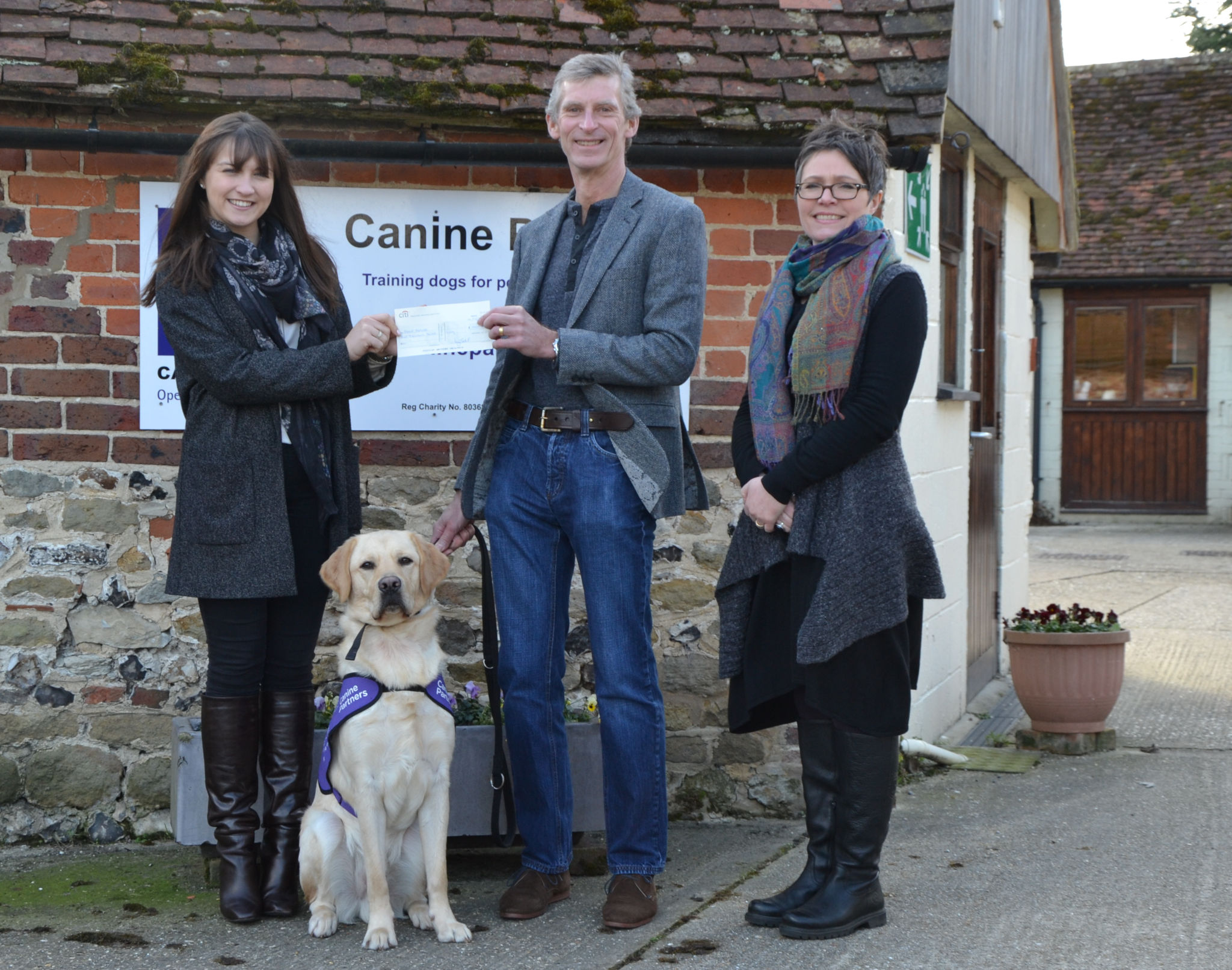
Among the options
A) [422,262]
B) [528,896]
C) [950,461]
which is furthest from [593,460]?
[950,461]

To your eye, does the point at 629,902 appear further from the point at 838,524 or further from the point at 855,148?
the point at 855,148

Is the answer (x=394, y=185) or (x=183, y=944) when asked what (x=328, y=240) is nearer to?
(x=394, y=185)

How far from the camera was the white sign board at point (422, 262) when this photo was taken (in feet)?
16.9

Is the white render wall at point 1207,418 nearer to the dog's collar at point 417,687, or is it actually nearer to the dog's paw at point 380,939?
the dog's collar at point 417,687

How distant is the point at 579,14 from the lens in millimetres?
5207

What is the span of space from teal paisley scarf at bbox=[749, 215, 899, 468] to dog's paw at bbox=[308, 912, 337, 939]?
5.83ft

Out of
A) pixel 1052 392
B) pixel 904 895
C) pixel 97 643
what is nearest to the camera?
pixel 904 895

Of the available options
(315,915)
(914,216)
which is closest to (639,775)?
(315,915)

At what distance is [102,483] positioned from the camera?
5070 mm

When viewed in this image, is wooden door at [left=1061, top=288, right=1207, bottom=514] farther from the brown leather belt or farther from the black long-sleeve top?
the brown leather belt

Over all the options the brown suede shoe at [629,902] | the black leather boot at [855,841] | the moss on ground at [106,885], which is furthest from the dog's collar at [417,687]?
the black leather boot at [855,841]

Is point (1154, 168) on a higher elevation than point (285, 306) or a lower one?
higher

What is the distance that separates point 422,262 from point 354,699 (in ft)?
6.31

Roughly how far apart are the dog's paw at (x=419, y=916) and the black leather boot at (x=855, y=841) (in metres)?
1.00
